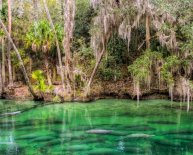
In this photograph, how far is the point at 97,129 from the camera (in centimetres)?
1569

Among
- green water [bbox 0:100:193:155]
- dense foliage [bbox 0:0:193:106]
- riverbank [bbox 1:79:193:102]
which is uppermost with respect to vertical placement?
dense foliage [bbox 0:0:193:106]

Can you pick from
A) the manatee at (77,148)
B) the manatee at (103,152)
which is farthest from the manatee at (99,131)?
the manatee at (103,152)

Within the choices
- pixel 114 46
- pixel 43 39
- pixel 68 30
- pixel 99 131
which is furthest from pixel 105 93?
pixel 99 131

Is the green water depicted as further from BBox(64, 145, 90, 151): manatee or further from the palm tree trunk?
the palm tree trunk

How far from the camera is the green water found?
12391 mm

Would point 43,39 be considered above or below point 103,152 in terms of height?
above

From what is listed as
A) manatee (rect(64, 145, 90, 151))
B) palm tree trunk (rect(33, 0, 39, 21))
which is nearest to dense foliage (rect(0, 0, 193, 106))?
palm tree trunk (rect(33, 0, 39, 21))

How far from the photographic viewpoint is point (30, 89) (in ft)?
82.1

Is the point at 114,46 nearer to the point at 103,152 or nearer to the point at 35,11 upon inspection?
the point at 35,11

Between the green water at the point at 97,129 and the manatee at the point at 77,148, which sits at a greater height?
the green water at the point at 97,129

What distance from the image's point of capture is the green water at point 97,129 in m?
12.4

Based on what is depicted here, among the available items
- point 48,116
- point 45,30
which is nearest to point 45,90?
point 45,30

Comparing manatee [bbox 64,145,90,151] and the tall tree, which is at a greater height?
the tall tree

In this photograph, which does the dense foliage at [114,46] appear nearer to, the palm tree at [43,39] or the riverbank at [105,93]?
the palm tree at [43,39]
